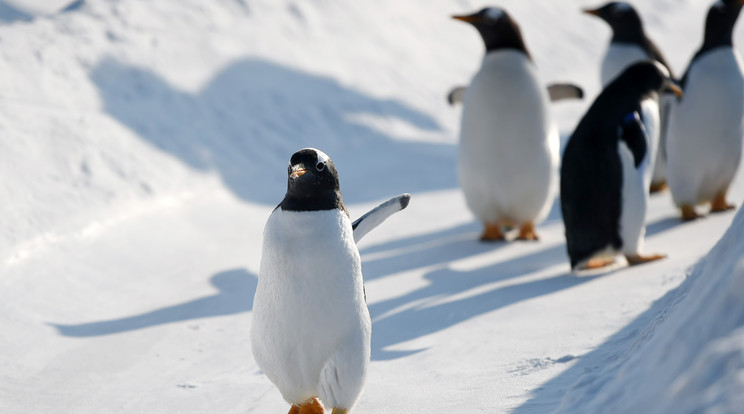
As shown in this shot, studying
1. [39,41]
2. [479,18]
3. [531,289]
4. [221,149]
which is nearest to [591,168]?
[531,289]

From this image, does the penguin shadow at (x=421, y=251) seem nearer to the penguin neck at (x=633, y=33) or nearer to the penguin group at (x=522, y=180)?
the penguin group at (x=522, y=180)

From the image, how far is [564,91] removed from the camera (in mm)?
5234

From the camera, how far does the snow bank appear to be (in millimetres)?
1386

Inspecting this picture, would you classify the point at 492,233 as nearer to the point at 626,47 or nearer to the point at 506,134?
the point at 506,134

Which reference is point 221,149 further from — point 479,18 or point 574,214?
point 574,214

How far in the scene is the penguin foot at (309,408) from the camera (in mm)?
2287

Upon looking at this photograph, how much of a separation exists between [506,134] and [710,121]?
1.14 m

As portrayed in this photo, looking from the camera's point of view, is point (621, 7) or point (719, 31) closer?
point (719, 31)

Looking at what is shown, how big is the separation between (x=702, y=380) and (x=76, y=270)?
2.95 meters

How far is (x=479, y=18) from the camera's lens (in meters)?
→ 4.64

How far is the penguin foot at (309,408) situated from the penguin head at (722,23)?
348 centimetres

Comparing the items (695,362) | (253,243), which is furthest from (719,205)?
(695,362)

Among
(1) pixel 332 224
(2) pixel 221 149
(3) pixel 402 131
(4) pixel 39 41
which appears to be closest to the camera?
(1) pixel 332 224

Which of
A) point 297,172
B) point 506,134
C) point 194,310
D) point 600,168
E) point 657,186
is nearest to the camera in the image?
point 297,172
